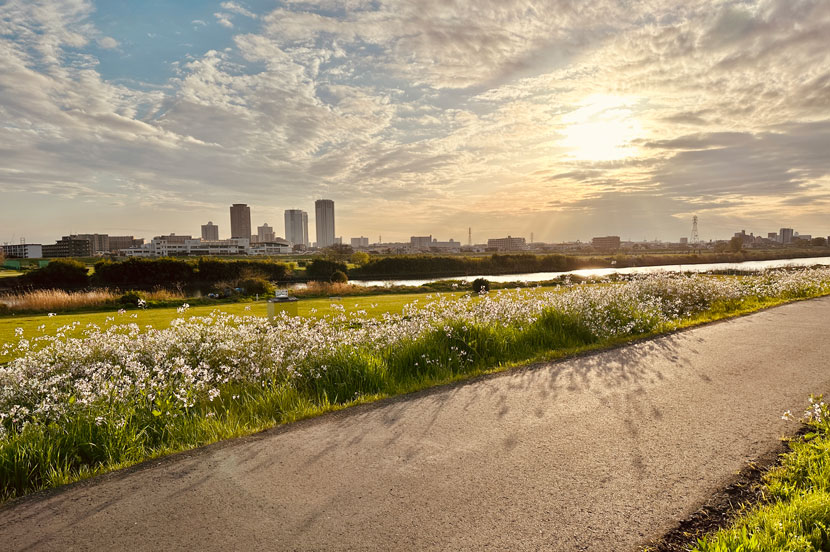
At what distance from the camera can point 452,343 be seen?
912cm

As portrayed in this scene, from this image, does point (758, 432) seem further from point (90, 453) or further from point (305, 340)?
point (90, 453)

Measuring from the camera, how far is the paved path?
11.7 ft

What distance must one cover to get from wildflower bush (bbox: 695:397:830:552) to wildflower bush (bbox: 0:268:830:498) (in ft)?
14.8

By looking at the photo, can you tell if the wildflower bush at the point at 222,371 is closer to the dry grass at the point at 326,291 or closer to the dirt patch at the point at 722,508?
the dirt patch at the point at 722,508

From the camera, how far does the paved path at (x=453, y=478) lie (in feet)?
11.7

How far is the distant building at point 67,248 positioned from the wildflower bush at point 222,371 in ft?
475

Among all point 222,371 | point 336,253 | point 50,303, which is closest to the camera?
point 222,371

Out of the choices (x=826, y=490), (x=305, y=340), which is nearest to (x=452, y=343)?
(x=305, y=340)

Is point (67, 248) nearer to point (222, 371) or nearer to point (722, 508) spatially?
point (222, 371)

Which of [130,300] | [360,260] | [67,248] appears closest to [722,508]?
[130,300]

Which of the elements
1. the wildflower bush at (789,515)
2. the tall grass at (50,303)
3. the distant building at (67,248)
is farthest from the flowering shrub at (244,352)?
the distant building at (67,248)

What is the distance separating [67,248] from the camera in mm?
129750

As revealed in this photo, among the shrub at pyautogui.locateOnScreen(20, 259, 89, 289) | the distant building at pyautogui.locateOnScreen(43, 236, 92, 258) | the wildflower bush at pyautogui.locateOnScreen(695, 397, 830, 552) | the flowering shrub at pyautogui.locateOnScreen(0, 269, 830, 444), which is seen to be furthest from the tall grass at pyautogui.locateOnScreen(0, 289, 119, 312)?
the distant building at pyautogui.locateOnScreen(43, 236, 92, 258)

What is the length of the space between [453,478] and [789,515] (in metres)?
2.67
